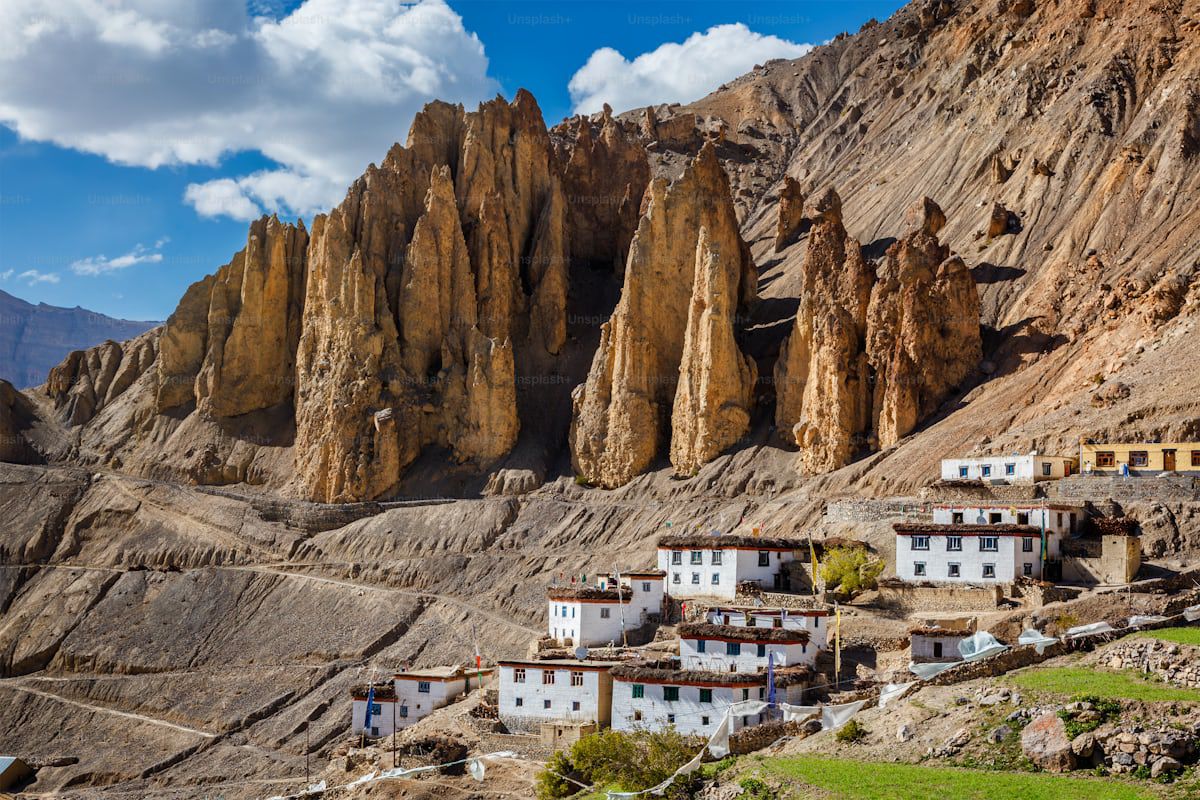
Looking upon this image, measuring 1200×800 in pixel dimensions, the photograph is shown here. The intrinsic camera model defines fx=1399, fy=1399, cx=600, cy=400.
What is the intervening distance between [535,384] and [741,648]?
210 feet

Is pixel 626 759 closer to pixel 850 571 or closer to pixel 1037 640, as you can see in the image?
pixel 1037 640

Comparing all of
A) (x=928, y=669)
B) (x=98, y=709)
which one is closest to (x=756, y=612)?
(x=928, y=669)

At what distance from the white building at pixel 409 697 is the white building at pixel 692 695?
543 inches

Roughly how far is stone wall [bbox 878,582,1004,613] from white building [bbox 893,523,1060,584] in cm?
55

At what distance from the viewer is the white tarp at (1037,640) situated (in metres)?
38.2

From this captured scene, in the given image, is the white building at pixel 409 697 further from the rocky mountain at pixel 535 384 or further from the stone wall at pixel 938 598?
the stone wall at pixel 938 598

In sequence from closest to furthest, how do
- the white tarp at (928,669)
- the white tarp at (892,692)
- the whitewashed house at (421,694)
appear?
the white tarp at (892,692)
the white tarp at (928,669)
the whitewashed house at (421,694)

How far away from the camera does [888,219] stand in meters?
120

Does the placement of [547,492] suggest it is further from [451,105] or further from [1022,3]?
[1022,3]

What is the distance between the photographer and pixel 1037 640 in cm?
4009

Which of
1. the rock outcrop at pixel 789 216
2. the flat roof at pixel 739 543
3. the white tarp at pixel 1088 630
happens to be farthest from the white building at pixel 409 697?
the rock outcrop at pixel 789 216

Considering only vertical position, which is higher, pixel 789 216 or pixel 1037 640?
pixel 789 216

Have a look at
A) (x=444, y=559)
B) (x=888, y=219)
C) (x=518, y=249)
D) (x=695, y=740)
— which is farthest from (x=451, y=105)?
(x=695, y=740)

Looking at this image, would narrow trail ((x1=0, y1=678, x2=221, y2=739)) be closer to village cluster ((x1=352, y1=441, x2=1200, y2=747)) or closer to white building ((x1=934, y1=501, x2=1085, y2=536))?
village cluster ((x1=352, y1=441, x2=1200, y2=747))
